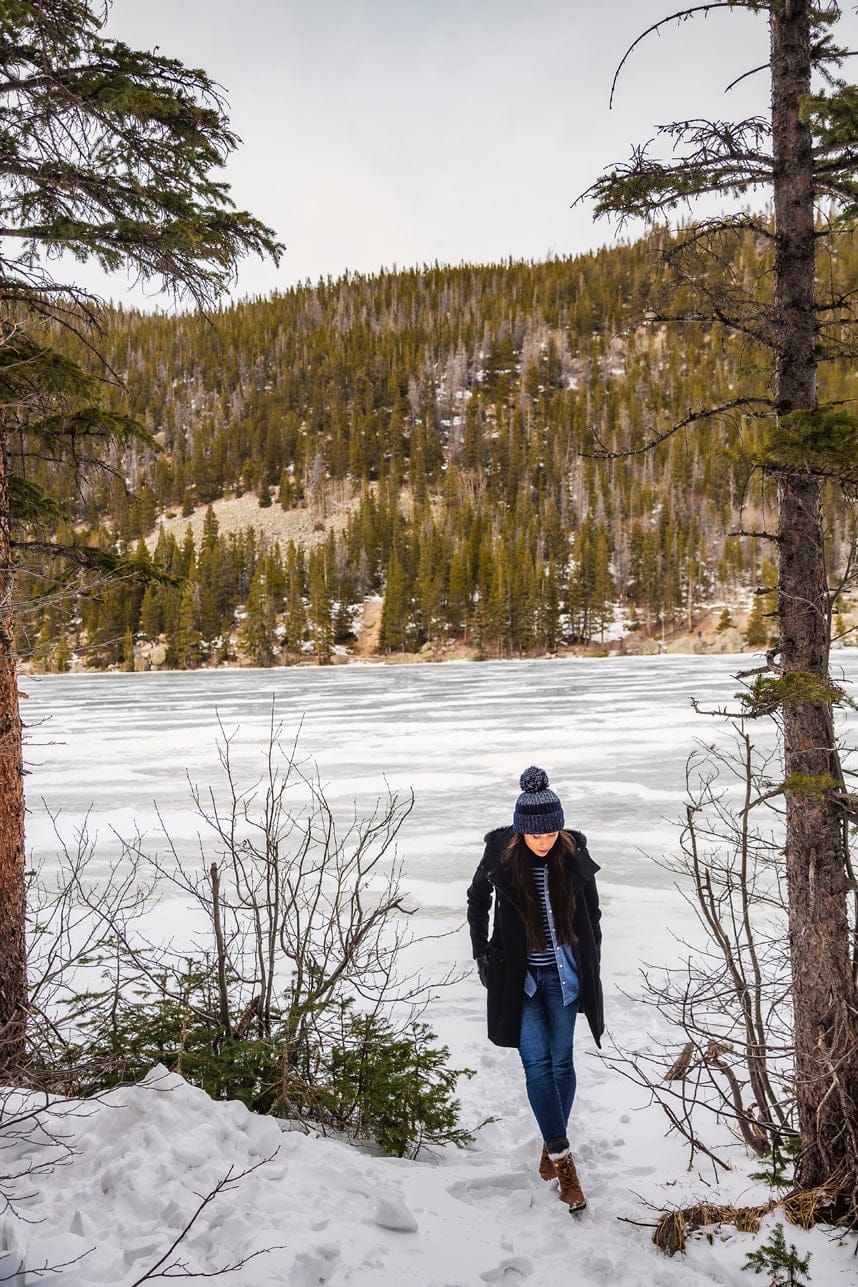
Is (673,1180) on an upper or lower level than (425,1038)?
lower

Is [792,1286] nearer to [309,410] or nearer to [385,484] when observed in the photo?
[385,484]

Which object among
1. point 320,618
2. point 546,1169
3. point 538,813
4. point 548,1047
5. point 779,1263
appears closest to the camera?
point 779,1263

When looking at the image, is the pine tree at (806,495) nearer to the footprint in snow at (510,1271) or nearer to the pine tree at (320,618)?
the footprint in snow at (510,1271)

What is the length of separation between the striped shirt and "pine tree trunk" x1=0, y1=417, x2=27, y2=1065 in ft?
8.82

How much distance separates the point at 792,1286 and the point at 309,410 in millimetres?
137219

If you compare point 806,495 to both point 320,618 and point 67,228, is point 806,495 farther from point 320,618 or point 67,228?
point 320,618

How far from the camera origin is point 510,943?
3594 mm

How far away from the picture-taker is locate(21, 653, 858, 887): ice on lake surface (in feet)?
35.6

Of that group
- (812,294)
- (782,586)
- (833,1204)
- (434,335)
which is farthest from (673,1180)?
(434,335)

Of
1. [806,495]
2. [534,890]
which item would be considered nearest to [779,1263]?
[534,890]

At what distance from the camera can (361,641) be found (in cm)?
7894

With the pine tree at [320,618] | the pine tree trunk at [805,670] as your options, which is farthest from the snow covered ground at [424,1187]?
the pine tree at [320,618]

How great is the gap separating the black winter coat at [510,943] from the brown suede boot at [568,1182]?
503 mm

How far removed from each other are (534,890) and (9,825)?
2.86 metres
